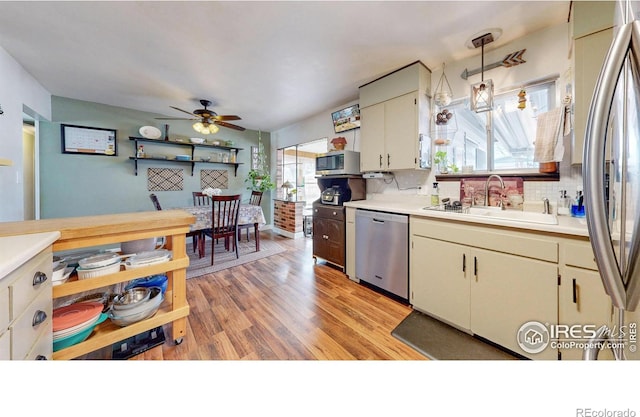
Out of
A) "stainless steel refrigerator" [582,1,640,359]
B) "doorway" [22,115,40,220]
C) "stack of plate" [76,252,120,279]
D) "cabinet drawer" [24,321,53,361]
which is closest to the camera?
"stainless steel refrigerator" [582,1,640,359]

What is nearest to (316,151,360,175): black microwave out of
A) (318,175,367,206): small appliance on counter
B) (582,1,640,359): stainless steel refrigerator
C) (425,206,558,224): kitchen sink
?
(318,175,367,206): small appliance on counter

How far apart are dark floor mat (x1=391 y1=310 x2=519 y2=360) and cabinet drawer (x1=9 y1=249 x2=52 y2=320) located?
1.98m

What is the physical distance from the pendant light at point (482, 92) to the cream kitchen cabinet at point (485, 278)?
116 centimetres

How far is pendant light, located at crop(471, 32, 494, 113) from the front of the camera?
1956 millimetres

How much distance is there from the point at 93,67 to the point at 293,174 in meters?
3.49

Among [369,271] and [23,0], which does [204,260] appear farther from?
[23,0]

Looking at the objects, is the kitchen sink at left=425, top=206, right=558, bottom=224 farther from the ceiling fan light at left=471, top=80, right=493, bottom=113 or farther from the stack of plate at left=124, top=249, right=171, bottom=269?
the stack of plate at left=124, top=249, right=171, bottom=269

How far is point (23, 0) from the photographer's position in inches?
63.7

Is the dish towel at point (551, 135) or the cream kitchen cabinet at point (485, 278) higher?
the dish towel at point (551, 135)

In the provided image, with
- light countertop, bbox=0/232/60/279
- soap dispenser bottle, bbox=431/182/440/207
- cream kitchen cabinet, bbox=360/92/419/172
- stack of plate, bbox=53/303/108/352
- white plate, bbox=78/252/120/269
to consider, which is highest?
cream kitchen cabinet, bbox=360/92/419/172

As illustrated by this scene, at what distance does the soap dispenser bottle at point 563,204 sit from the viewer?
1.73 metres

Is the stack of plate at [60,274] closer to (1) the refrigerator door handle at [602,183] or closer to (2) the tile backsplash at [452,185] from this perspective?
(1) the refrigerator door handle at [602,183]

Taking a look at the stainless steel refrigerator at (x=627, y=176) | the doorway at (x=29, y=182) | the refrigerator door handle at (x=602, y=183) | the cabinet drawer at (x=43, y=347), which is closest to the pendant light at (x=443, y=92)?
the stainless steel refrigerator at (x=627, y=176)

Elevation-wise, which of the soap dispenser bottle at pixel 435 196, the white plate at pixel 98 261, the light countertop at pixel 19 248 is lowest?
the white plate at pixel 98 261
